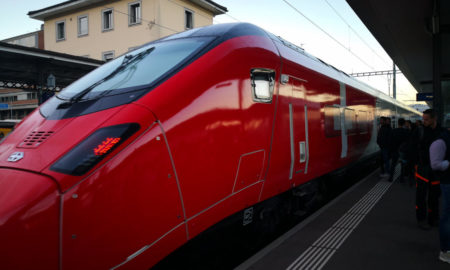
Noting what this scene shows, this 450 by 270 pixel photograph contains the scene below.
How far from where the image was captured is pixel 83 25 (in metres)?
29.4

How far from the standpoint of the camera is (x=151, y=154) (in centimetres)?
248

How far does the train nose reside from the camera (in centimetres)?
200

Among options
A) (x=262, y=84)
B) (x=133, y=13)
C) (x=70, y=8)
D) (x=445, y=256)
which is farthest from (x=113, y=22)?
(x=445, y=256)

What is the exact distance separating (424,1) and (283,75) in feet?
21.2

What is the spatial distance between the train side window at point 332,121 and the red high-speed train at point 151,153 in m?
1.52

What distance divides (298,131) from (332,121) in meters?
1.84

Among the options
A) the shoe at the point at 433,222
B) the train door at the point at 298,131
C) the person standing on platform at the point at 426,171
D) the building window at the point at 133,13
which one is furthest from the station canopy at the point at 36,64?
the shoe at the point at 433,222

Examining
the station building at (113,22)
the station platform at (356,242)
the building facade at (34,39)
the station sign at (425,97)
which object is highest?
the building facade at (34,39)

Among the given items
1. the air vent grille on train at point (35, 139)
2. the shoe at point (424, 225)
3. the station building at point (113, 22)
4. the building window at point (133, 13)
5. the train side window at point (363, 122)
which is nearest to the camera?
the air vent grille on train at point (35, 139)

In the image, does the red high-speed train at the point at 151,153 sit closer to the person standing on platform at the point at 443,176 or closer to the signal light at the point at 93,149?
the signal light at the point at 93,149

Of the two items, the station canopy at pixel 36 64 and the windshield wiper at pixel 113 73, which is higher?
the station canopy at pixel 36 64

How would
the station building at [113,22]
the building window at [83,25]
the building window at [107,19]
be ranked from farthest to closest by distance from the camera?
the building window at [83,25] → the building window at [107,19] → the station building at [113,22]

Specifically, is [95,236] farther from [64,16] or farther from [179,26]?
[64,16]

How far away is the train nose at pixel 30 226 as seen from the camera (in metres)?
2.00
